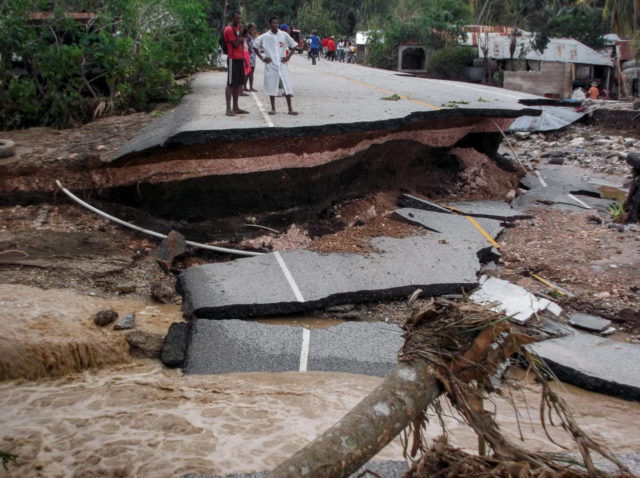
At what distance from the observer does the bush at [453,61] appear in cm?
2792

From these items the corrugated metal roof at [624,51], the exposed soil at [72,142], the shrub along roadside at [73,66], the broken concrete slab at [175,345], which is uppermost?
the corrugated metal roof at [624,51]

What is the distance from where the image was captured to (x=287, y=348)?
18.2 feet

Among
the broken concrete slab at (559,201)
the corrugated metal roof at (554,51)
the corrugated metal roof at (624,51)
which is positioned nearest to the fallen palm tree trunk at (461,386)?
the broken concrete slab at (559,201)

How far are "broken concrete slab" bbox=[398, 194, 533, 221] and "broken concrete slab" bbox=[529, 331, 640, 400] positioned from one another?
11.8ft

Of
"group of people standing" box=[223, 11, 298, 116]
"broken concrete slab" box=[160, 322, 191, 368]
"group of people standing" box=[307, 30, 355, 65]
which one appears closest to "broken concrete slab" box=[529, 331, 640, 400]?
"broken concrete slab" box=[160, 322, 191, 368]

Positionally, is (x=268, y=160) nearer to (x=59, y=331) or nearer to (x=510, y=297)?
(x=510, y=297)

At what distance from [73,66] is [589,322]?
330 inches

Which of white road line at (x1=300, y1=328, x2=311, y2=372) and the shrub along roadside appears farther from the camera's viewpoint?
the shrub along roadside

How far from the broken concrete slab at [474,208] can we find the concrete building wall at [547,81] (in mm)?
13723

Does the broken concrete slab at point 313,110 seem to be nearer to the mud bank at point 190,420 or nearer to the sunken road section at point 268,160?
the sunken road section at point 268,160

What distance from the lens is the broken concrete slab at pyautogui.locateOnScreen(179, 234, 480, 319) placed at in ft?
20.1

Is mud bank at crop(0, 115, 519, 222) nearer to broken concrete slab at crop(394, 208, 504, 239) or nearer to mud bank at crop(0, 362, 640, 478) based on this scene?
broken concrete slab at crop(394, 208, 504, 239)

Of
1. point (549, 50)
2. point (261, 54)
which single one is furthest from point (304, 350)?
point (549, 50)

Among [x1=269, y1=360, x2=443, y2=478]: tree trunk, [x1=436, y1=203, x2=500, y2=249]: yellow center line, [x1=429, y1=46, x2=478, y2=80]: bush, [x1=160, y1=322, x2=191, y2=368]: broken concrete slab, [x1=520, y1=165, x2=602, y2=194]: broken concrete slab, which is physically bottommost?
[x1=160, y1=322, x2=191, y2=368]: broken concrete slab
